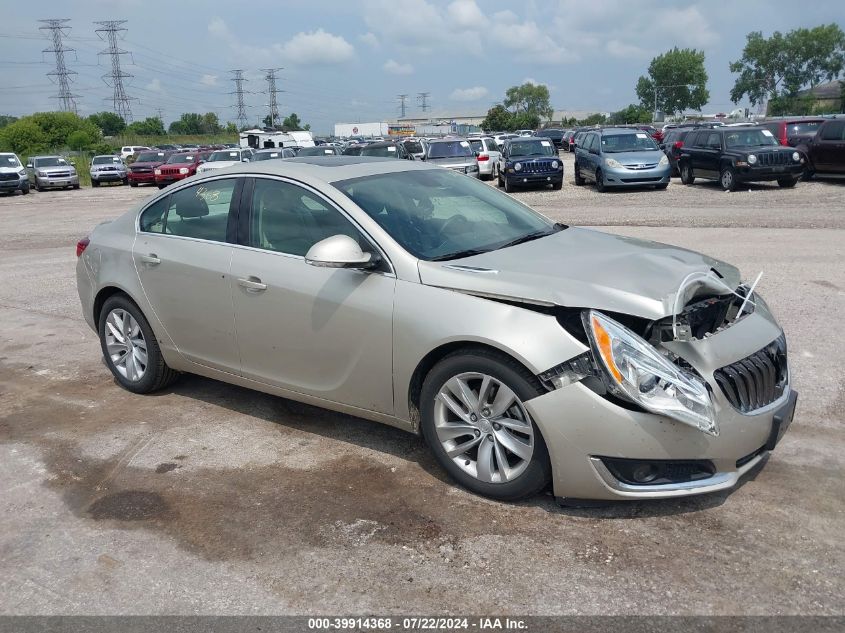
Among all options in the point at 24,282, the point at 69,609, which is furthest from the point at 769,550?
the point at 24,282

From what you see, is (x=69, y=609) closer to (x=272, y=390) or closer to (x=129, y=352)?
(x=272, y=390)

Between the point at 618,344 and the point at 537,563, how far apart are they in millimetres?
1017

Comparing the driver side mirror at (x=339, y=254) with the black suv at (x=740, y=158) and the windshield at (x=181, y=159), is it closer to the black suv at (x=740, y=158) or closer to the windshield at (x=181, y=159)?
the black suv at (x=740, y=158)

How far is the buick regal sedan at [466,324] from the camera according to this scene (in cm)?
353

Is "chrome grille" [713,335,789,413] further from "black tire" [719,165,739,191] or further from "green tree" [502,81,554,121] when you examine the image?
"green tree" [502,81,554,121]

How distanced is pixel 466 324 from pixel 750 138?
19.6 metres

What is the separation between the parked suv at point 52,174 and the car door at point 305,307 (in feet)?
117

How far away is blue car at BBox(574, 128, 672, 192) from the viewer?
2122 cm

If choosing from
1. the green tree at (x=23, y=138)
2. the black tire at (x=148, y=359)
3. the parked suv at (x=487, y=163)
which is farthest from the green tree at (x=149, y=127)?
the black tire at (x=148, y=359)

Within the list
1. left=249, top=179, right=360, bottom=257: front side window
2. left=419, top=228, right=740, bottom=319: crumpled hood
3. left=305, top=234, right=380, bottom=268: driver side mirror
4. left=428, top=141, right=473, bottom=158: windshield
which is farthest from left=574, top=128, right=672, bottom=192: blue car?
left=305, top=234, right=380, bottom=268: driver side mirror

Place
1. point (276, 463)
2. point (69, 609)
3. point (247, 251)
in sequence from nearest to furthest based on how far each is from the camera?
point (69, 609) → point (276, 463) → point (247, 251)

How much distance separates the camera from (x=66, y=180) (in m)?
36.6

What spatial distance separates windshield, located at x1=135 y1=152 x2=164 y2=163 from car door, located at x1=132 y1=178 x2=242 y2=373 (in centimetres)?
3566

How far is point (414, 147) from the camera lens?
88.3 feet
